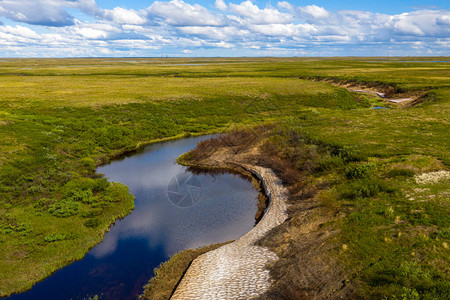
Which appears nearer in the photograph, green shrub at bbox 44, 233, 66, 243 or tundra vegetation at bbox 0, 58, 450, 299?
tundra vegetation at bbox 0, 58, 450, 299

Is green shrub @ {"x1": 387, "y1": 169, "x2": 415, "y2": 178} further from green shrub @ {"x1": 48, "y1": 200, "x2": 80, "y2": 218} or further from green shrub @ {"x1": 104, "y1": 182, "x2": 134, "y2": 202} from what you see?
green shrub @ {"x1": 48, "y1": 200, "x2": 80, "y2": 218}

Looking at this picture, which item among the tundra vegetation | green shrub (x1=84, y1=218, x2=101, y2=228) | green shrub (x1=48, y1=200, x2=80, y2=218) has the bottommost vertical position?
green shrub (x1=84, y1=218, x2=101, y2=228)

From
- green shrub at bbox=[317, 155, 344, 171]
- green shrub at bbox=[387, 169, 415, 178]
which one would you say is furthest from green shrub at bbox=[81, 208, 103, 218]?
green shrub at bbox=[387, 169, 415, 178]

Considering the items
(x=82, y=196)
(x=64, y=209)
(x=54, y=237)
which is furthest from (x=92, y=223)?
(x=82, y=196)

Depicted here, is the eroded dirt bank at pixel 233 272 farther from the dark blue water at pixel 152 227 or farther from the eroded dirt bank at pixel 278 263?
the dark blue water at pixel 152 227

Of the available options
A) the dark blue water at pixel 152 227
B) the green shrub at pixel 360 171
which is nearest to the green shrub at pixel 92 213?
the dark blue water at pixel 152 227

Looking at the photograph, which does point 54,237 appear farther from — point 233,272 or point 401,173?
point 401,173

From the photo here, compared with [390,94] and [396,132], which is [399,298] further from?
[390,94]
